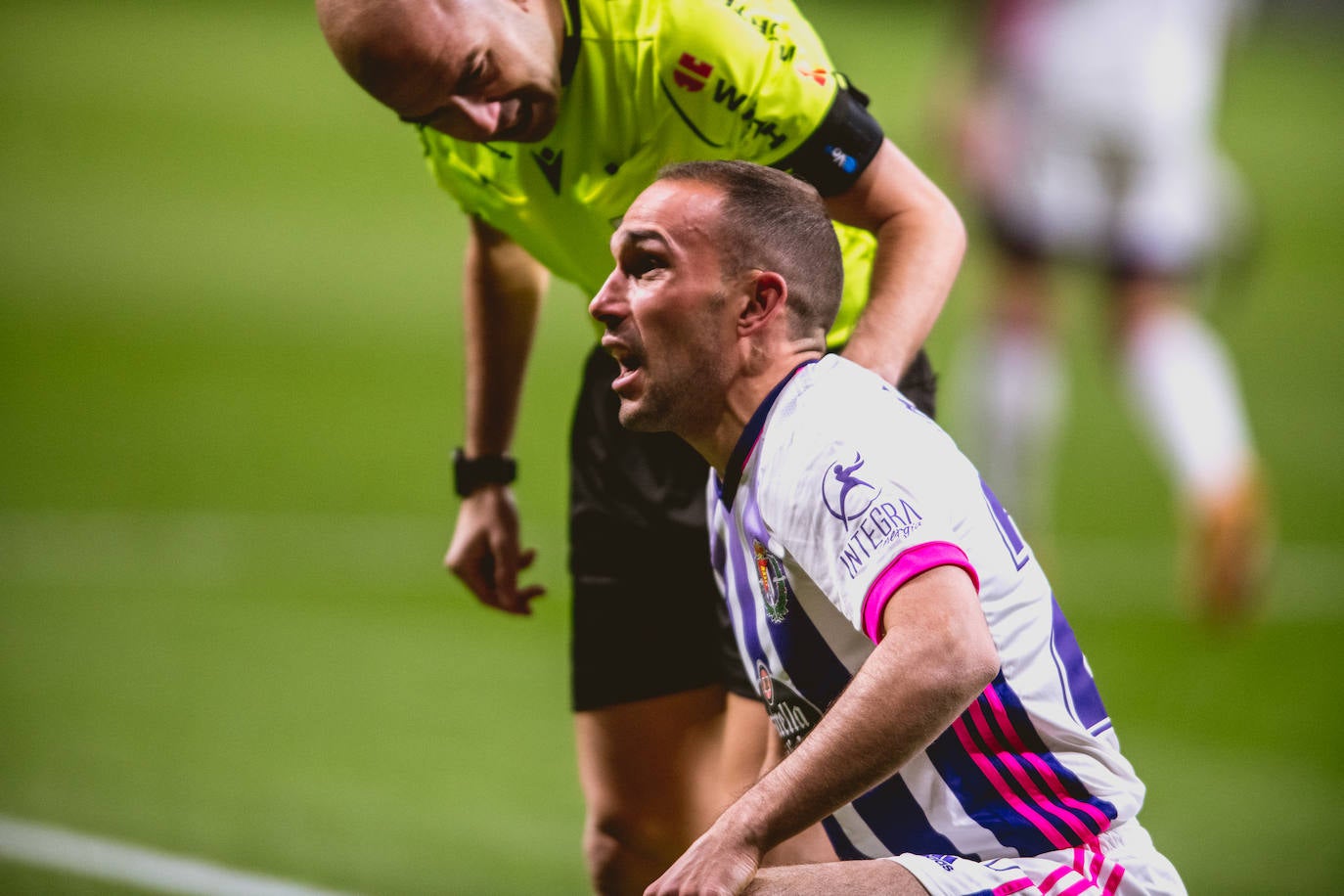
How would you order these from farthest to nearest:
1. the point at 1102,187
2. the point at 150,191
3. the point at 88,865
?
the point at 150,191 → the point at 1102,187 → the point at 88,865

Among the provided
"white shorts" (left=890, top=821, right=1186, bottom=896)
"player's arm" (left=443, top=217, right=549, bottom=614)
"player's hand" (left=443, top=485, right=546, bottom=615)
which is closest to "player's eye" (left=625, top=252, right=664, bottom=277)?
"white shorts" (left=890, top=821, right=1186, bottom=896)

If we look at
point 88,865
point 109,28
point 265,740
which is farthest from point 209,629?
point 109,28

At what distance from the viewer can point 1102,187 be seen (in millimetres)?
10641

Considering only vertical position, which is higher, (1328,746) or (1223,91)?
(1328,746)

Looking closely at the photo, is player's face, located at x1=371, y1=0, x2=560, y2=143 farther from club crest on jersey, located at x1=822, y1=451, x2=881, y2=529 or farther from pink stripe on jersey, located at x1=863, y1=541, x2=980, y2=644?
pink stripe on jersey, located at x1=863, y1=541, x2=980, y2=644

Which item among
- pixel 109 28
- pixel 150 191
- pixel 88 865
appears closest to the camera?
pixel 88 865

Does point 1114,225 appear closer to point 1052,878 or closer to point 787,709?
point 787,709

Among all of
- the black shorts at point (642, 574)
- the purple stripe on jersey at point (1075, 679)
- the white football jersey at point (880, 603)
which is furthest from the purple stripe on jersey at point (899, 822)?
the black shorts at point (642, 574)

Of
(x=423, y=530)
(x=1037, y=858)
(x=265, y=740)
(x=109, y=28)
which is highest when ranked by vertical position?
(x=1037, y=858)

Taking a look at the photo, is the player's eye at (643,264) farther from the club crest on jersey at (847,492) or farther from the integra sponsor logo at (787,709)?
the integra sponsor logo at (787,709)

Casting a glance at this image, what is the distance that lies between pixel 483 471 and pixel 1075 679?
177cm

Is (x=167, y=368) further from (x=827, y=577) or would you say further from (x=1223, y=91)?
(x=1223, y=91)

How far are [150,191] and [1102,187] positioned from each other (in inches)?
445

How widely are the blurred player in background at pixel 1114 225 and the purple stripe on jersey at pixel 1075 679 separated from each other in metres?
5.86
